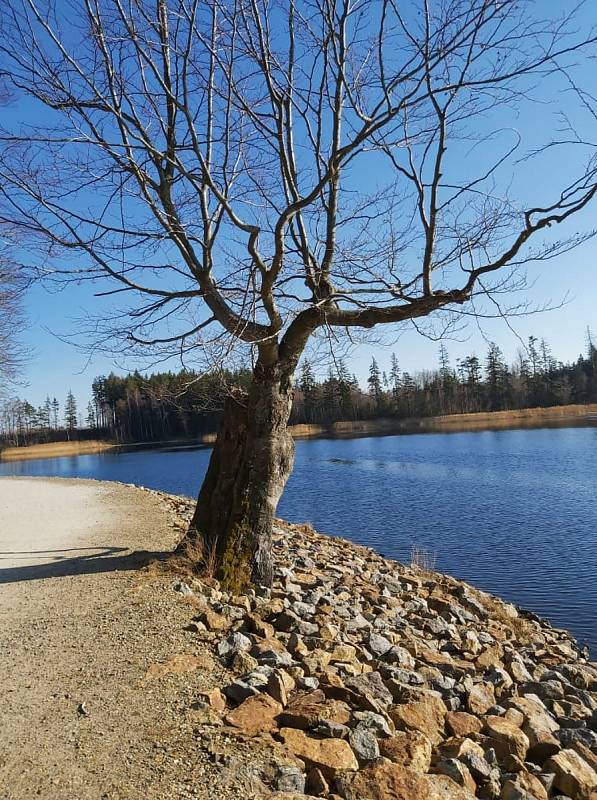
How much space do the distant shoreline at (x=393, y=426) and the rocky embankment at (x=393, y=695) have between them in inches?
1830

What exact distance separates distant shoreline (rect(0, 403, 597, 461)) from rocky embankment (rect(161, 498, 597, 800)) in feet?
152

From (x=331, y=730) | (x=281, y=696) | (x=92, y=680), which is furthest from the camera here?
(x=92, y=680)

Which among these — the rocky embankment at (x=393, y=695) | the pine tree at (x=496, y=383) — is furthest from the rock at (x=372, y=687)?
the pine tree at (x=496, y=383)

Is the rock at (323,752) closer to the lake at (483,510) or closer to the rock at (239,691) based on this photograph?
the rock at (239,691)

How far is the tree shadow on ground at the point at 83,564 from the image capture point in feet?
23.6

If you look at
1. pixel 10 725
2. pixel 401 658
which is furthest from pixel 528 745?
pixel 10 725

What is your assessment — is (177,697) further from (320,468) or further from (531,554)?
(320,468)

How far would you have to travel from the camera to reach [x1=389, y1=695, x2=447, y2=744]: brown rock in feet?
12.3

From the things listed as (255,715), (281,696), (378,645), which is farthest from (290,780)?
(378,645)

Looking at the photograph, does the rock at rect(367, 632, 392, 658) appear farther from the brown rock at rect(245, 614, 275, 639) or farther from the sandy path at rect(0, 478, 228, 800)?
the sandy path at rect(0, 478, 228, 800)

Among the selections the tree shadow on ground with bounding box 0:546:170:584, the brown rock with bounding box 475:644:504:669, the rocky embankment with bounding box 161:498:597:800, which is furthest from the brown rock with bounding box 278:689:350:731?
the tree shadow on ground with bounding box 0:546:170:584

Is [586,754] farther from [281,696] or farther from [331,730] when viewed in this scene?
[281,696]

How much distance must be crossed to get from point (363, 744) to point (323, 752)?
255 mm

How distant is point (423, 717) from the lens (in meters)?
3.87
